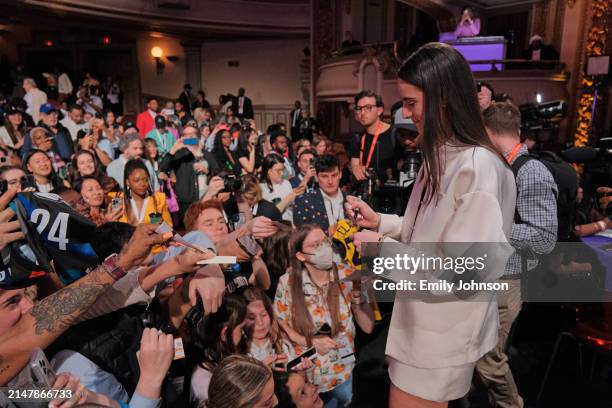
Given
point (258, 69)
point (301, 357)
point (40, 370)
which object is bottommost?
point (301, 357)

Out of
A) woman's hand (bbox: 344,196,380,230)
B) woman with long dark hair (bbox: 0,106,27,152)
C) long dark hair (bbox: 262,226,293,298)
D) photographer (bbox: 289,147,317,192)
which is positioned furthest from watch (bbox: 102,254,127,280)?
woman with long dark hair (bbox: 0,106,27,152)

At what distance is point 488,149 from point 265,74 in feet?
46.3

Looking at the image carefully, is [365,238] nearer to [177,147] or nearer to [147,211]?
[147,211]

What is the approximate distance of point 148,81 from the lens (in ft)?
46.9

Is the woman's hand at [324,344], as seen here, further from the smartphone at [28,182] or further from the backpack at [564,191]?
the smartphone at [28,182]

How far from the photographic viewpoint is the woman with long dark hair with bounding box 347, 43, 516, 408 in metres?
1.09

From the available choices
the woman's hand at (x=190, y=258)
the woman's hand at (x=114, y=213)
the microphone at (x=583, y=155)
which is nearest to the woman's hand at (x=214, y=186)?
the woman's hand at (x=114, y=213)

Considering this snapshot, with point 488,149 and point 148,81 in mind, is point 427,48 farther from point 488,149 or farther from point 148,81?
point 148,81

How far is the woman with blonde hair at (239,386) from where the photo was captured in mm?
1426

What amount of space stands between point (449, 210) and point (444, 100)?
11.9 inches

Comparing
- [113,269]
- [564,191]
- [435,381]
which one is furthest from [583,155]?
[113,269]

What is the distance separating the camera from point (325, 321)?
2338mm

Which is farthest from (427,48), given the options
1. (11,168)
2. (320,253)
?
(11,168)

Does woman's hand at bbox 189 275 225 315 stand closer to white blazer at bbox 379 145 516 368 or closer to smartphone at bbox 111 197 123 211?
white blazer at bbox 379 145 516 368
